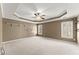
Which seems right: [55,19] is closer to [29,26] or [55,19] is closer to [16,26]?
[29,26]

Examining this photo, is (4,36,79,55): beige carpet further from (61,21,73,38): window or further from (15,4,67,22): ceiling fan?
(15,4,67,22): ceiling fan

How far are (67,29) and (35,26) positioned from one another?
2.11ft

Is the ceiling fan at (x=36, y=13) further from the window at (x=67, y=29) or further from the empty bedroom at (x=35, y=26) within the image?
the window at (x=67, y=29)

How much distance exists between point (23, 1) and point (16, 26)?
50cm

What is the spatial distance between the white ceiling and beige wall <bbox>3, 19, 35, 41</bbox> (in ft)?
0.38

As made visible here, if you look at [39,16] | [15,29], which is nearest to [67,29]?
[39,16]

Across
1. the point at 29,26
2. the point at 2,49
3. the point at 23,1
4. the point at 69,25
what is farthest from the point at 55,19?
the point at 2,49

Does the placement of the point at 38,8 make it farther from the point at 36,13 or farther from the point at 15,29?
the point at 15,29

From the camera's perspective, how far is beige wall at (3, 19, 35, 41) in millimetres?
2174

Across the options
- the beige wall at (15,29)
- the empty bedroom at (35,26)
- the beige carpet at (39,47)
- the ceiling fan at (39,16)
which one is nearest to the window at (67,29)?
the empty bedroom at (35,26)

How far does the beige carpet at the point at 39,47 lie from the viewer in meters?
2.17

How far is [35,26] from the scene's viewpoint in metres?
2.33

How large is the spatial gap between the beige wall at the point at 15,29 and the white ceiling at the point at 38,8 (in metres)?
0.12

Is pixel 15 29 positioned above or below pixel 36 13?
below
